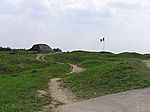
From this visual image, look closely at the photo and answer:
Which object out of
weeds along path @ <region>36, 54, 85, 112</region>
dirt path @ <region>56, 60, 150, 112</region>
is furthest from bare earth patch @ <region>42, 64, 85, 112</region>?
dirt path @ <region>56, 60, 150, 112</region>

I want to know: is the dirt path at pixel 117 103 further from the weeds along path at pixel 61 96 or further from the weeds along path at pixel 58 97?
the weeds along path at pixel 61 96

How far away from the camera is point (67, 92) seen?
21.1 metres

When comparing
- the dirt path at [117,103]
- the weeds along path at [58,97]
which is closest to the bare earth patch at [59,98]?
the weeds along path at [58,97]

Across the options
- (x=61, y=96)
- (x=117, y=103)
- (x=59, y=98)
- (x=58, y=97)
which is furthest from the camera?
(x=61, y=96)

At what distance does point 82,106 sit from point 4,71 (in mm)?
26816

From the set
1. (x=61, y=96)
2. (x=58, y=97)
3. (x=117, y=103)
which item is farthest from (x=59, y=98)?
(x=117, y=103)

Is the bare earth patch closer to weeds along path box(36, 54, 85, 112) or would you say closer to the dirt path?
weeds along path box(36, 54, 85, 112)

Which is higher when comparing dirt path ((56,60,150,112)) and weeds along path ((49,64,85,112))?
dirt path ((56,60,150,112))

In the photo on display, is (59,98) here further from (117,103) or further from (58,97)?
(117,103)

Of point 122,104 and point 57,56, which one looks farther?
point 57,56

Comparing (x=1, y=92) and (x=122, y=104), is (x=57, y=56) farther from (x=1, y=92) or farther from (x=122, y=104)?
(x=122, y=104)

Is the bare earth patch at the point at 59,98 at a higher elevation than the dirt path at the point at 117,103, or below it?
below

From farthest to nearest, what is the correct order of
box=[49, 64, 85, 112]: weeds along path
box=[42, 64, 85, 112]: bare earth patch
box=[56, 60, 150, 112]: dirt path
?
box=[49, 64, 85, 112]: weeds along path < box=[42, 64, 85, 112]: bare earth patch < box=[56, 60, 150, 112]: dirt path

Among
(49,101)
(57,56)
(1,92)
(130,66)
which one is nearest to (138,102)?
(49,101)
